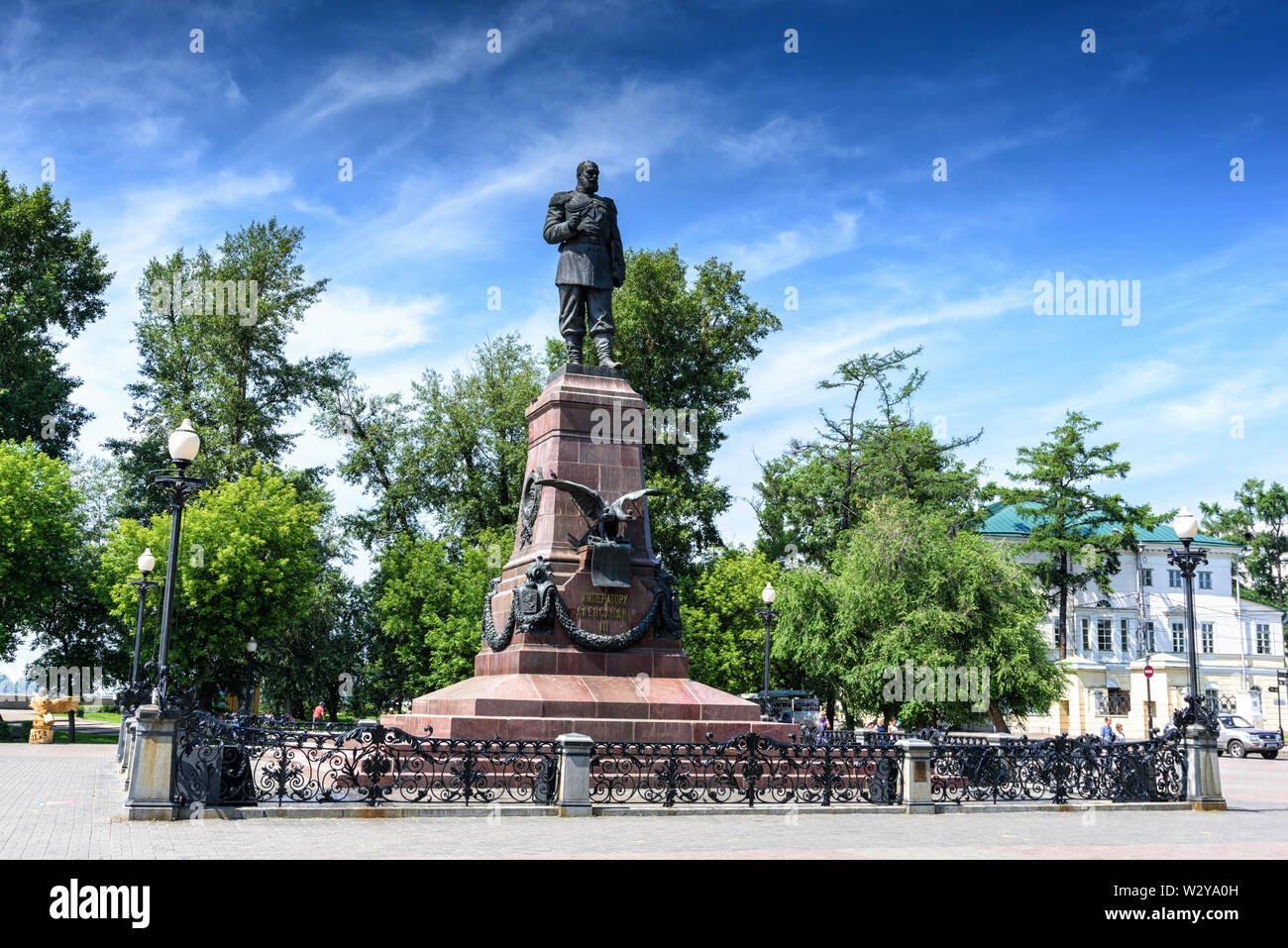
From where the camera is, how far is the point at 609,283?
2044cm

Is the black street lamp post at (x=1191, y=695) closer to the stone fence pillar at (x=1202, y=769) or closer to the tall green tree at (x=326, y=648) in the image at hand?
the stone fence pillar at (x=1202, y=769)

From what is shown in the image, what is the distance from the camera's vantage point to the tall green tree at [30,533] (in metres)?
35.7

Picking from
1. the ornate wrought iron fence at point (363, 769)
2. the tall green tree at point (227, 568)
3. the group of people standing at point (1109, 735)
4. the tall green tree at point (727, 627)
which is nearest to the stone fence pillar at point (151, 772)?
the ornate wrought iron fence at point (363, 769)

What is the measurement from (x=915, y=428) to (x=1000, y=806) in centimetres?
3821

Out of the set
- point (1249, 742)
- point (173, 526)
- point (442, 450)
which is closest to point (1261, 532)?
point (1249, 742)

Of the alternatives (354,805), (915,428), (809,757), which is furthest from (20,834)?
(915,428)

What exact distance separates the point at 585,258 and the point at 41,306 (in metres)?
28.1

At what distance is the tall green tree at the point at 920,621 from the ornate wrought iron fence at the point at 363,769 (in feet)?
72.3

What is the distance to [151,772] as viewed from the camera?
1225 centimetres

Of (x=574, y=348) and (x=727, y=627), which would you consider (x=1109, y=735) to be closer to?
(x=727, y=627)

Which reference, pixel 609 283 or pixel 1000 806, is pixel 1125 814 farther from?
pixel 609 283

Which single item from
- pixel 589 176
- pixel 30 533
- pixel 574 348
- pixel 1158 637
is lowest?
pixel 1158 637

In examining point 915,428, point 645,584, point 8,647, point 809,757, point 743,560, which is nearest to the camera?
point 809,757

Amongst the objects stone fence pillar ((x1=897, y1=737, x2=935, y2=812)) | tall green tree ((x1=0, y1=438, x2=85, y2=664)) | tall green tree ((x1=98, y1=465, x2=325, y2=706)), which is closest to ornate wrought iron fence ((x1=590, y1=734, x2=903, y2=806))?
stone fence pillar ((x1=897, y1=737, x2=935, y2=812))
